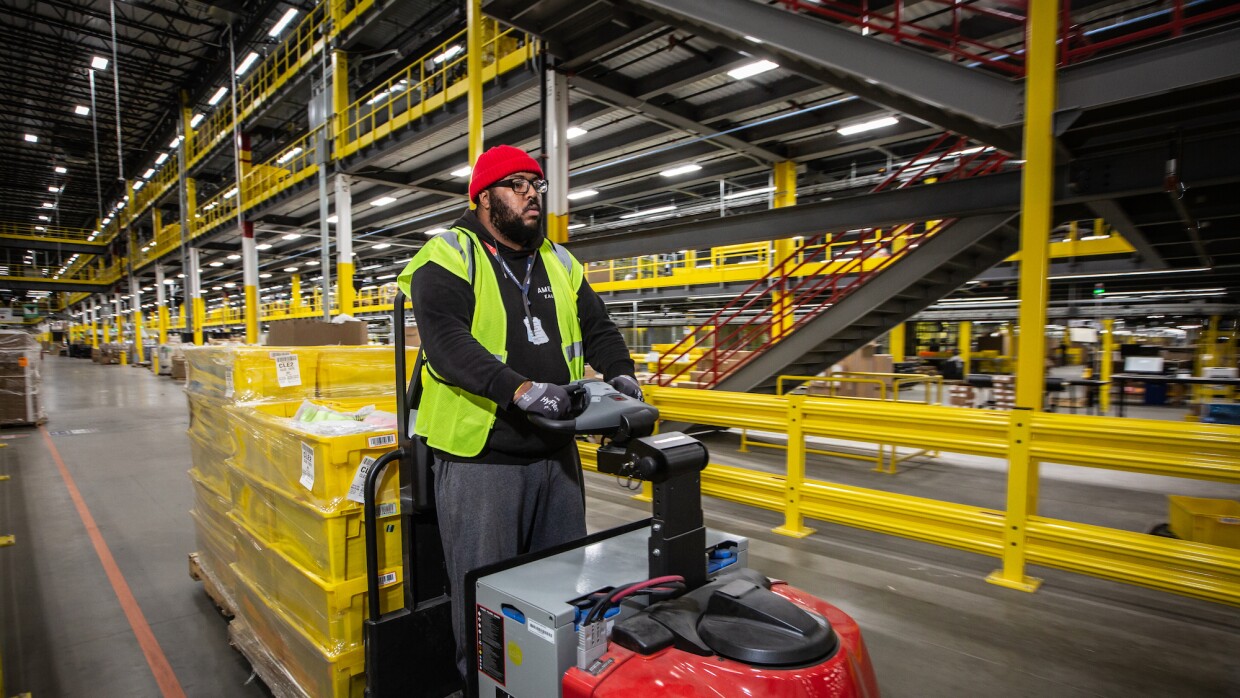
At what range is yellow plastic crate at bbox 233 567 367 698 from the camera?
6.90 ft

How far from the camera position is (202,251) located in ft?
79.7

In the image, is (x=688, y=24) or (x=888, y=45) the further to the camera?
(x=688, y=24)

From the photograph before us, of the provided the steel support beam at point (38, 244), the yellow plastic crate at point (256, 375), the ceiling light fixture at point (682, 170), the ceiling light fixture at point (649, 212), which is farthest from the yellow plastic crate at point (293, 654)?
the steel support beam at point (38, 244)

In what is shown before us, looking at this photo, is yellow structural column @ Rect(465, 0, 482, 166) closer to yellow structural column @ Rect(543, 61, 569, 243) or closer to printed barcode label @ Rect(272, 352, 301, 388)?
yellow structural column @ Rect(543, 61, 569, 243)

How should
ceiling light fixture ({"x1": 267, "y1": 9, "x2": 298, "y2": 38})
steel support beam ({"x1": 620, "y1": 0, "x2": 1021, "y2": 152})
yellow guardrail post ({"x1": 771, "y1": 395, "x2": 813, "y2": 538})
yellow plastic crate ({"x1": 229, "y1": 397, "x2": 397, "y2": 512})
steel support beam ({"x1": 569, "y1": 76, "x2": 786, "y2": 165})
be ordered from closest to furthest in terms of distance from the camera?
yellow plastic crate ({"x1": 229, "y1": 397, "x2": 397, "y2": 512})
yellow guardrail post ({"x1": 771, "y1": 395, "x2": 813, "y2": 538})
steel support beam ({"x1": 620, "y1": 0, "x2": 1021, "y2": 152})
steel support beam ({"x1": 569, "y1": 76, "x2": 786, "y2": 165})
ceiling light fixture ({"x1": 267, "y1": 9, "x2": 298, "y2": 38})

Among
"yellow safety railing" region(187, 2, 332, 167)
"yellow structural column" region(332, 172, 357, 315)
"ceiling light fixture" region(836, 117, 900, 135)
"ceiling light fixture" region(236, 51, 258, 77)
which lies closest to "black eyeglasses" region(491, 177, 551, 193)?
"ceiling light fixture" region(836, 117, 900, 135)

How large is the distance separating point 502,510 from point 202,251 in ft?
95.0

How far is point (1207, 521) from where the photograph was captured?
3484 mm

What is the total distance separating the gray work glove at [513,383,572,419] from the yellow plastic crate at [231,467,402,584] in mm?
947

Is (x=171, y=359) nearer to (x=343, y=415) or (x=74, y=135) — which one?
(x=74, y=135)

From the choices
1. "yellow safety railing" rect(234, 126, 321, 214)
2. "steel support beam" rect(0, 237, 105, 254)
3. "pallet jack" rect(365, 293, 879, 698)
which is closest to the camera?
"pallet jack" rect(365, 293, 879, 698)

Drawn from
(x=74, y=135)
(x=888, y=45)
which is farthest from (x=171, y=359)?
(x=888, y=45)

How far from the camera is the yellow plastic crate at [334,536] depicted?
2.10m

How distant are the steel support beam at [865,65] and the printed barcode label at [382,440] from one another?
492 cm
